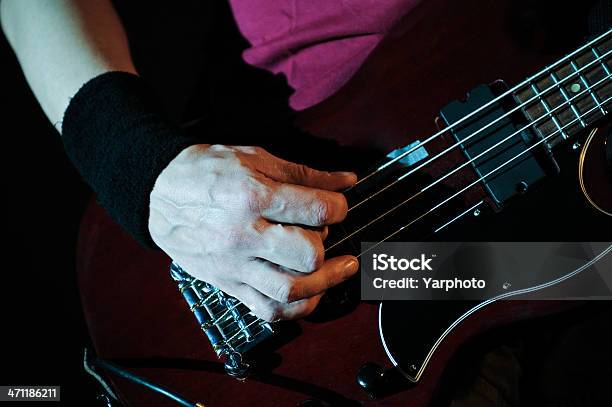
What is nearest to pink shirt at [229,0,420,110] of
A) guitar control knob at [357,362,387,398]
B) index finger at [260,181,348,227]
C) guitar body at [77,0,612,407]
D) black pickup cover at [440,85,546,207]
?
guitar body at [77,0,612,407]

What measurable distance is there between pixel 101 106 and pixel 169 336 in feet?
1.15

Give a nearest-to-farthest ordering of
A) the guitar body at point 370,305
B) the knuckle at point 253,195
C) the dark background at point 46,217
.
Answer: the knuckle at point 253,195 < the guitar body at point 370,305 < the dark background at point 46,217

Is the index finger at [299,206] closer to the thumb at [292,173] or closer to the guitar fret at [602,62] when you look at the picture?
the thumb at [292,173]

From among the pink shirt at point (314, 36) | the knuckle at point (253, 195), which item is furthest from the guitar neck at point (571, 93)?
the knuckle at point (253, 195)

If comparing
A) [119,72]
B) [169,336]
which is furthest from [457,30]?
[169,336]

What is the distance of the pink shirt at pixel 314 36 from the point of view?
2.39 feet

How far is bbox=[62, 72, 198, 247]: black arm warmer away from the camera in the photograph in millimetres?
627

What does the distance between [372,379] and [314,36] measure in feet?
1.71

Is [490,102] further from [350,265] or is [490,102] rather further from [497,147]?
[350,265]

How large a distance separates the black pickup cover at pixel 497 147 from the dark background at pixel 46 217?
715mm

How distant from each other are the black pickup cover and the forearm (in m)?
0.52

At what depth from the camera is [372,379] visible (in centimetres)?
64

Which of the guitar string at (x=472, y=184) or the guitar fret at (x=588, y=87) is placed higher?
the guitar fret at (x=588, y=87)

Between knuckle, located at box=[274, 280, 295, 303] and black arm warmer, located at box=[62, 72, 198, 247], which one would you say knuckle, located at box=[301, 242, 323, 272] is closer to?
knuckle, located at box=[274, 280, 295, 303]
